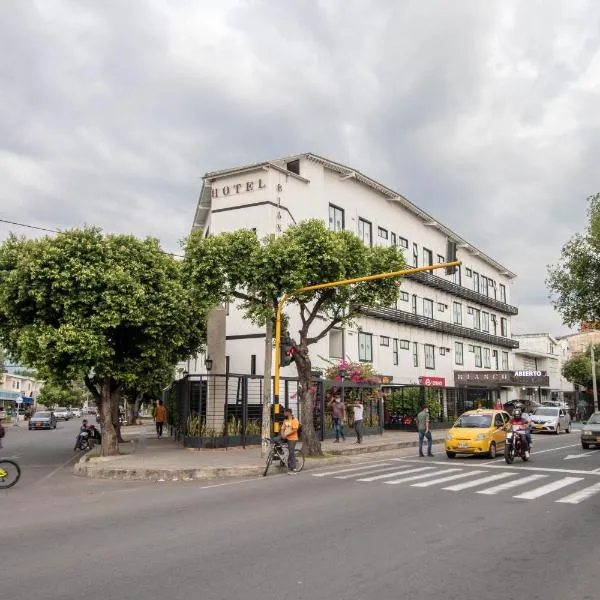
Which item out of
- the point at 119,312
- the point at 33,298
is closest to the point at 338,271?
the point at 119,312

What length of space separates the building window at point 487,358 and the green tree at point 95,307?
128 ft

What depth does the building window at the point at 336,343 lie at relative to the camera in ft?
110

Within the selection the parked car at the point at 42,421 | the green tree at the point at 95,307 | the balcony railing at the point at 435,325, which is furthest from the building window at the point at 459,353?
the parked car at the point at 42,421

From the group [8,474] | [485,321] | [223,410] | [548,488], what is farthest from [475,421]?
[485,321]

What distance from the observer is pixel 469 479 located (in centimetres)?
1455

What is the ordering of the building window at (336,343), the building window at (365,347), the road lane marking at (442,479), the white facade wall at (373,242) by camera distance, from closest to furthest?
the road lane marking at (442,479)
the white facade wall at (373,242)
the building window at (336,343)
the building window at (365,347)

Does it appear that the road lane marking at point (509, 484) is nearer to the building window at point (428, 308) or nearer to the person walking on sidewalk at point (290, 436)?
the person walking on sidewalk at point (290, 436)

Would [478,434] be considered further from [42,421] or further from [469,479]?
[42,421]

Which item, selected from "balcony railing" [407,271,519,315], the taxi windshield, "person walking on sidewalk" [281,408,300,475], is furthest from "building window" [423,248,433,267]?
"person walking on sidewalk" [281,408,300,475]

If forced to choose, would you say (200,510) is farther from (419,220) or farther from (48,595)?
(419,220)

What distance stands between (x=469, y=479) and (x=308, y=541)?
7.77 meters

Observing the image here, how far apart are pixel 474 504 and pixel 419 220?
3405 cm

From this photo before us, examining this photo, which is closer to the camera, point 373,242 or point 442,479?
point 442,479

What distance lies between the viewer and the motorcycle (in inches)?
715
